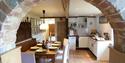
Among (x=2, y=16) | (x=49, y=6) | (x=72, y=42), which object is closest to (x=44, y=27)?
(x=72, y=42)

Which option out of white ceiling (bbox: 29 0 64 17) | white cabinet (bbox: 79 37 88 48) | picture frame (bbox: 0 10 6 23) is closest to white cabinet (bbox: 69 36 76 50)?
white cabinet (bbox: 79 37 88 48)

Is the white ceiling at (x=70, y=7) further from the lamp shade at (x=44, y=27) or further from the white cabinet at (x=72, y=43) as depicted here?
the lamp shade at (x=44, y=27)

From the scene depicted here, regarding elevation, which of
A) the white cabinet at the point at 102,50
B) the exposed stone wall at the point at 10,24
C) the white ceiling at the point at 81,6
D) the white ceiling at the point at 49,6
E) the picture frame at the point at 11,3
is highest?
the white ceiling at the point at 49,6

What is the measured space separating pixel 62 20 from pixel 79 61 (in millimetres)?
3868

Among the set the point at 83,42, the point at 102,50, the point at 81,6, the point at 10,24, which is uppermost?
the point at 81,6

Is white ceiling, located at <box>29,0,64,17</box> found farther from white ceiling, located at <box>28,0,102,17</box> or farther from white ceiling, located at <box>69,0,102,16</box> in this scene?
white ceiling, located at <box>69,0,102,16</box>

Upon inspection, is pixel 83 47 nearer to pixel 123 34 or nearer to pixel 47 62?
pixel 47 62

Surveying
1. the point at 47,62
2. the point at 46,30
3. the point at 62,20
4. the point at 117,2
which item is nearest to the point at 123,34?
the point at 117,2

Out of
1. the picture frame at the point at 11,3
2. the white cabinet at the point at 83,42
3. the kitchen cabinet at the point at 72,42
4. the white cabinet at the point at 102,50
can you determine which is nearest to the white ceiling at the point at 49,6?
the picture frame at the point at 11,3

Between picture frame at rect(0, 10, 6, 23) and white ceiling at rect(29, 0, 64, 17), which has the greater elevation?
white ceiling at rect(29, 0, 64, 17)

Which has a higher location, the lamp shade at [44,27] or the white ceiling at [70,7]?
the white ceiling at [70,7]

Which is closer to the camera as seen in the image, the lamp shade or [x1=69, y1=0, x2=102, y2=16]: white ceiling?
[x1=69, y1=0, x2=102, y2=16]: white ceiling

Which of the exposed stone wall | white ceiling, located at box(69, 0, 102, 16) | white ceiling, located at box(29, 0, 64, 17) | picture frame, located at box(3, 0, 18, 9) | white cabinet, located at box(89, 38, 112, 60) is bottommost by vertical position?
white cabinet, located at box(89, 38, 112, 60)

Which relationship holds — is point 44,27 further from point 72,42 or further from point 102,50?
point 102,50
